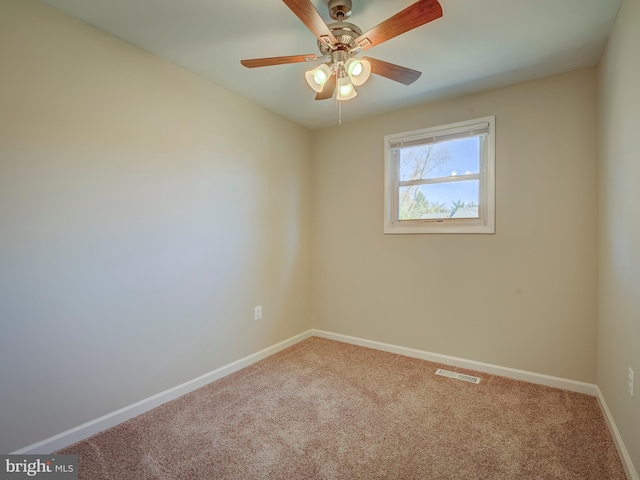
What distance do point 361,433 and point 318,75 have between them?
6.75 ft

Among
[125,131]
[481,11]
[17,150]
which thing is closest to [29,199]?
[17,150]

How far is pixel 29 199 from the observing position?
1.62m

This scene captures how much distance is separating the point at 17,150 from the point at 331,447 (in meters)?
2.22

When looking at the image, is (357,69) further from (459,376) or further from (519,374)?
(519,374)

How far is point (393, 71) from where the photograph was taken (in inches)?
70.7

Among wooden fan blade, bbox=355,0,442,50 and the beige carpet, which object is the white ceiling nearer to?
wooden fan blade, bbox=355,0,442,50

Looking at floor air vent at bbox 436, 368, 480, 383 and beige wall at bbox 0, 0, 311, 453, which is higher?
beige wall at bbox 0, 0, 311, 453

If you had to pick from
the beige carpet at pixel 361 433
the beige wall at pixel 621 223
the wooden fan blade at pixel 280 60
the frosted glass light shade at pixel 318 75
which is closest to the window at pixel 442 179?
the beige wall at pixel 621 223

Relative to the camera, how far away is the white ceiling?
1.69m

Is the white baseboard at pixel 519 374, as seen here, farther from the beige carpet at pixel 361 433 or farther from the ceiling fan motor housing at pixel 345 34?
the ceiling fan motor housing at pixel 345 34

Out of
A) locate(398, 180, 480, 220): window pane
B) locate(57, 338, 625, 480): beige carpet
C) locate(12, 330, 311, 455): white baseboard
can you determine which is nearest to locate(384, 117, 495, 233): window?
locate(398, 180, 480, 220): window pane

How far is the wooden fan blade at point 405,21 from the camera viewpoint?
130 centimetres

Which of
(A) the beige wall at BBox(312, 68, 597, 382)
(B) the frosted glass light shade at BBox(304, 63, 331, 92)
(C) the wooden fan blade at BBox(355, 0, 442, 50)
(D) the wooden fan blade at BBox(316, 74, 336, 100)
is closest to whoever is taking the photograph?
(C) the wooden fan blade at BBox(355, 0, 442, 50)

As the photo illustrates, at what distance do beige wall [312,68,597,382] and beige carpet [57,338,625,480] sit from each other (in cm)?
39
